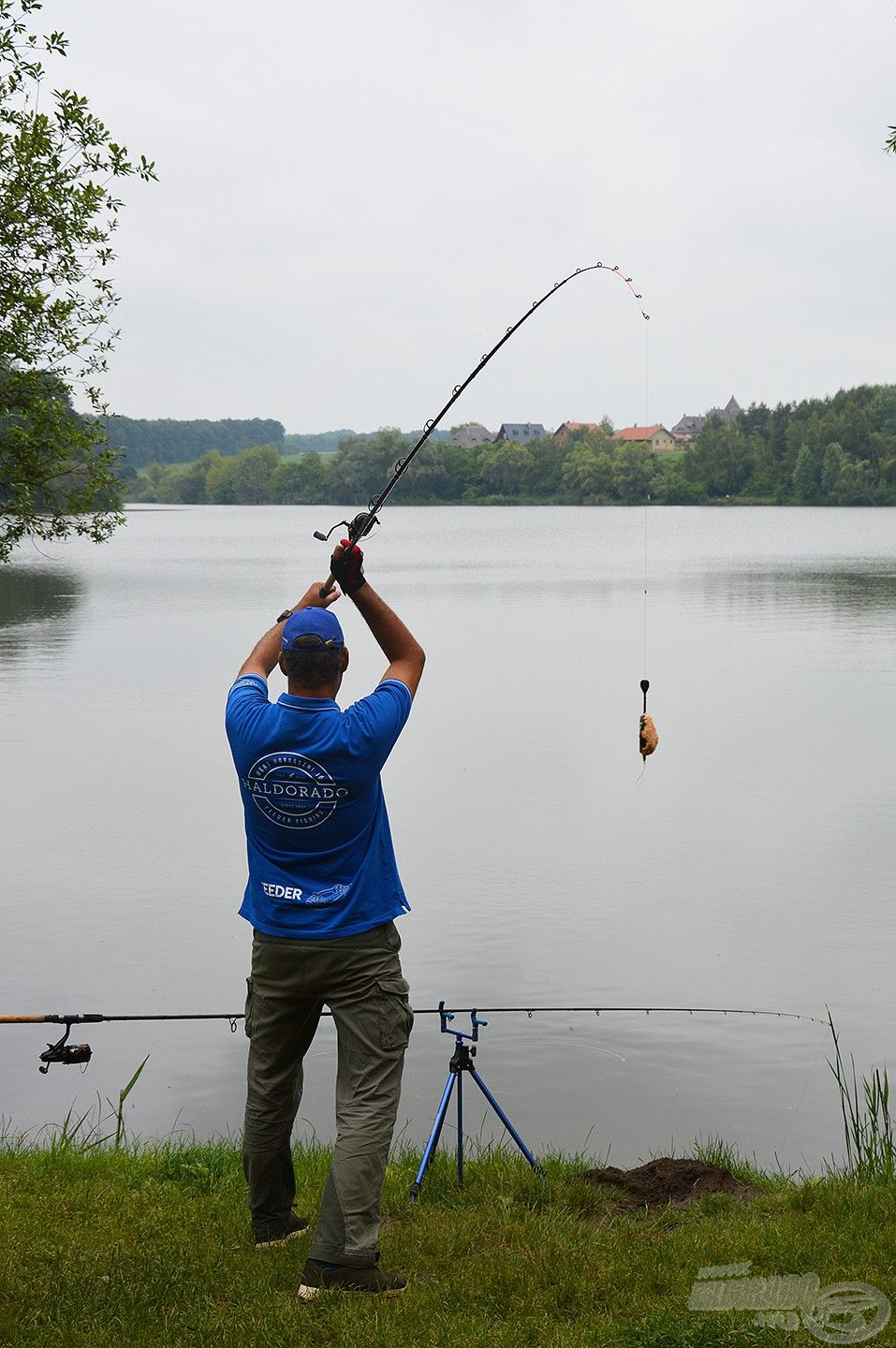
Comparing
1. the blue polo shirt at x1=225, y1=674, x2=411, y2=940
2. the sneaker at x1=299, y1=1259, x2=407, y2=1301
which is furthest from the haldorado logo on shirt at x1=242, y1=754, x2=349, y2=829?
the sneaker at x1=299, y1=1259, x2=407, y2=1301

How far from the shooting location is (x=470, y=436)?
108 m

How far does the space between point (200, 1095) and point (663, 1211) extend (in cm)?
343

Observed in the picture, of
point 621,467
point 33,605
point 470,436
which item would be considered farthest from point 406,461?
point 470,436

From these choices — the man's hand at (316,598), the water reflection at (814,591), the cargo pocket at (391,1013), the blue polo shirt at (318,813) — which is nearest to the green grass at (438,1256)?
the cargo pocket at (391,1013)

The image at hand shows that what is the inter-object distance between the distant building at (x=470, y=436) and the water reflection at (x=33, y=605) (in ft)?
145

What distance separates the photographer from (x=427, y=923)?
448 inches

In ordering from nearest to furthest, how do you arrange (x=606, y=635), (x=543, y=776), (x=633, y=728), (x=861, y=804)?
1. (x=861, y=804)
2. (x=543, y=776)
3. (x=633, y=728)
4. (x=606, y=635)

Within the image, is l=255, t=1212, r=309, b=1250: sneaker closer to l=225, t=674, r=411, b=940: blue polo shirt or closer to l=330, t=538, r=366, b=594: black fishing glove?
l=225, t=674, r=411, b=940: blue polo shirt

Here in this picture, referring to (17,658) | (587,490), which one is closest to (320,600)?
(17,658)

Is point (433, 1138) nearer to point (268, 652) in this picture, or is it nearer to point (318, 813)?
point (318, 813)

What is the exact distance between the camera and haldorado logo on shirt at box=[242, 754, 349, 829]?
13.7 feet

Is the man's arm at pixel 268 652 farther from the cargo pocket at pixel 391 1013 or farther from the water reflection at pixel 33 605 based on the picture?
the water reflection at pixel 33 605

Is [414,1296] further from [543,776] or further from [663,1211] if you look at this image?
[543,776]

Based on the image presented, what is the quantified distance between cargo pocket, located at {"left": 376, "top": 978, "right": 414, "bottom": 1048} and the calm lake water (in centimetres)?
312
